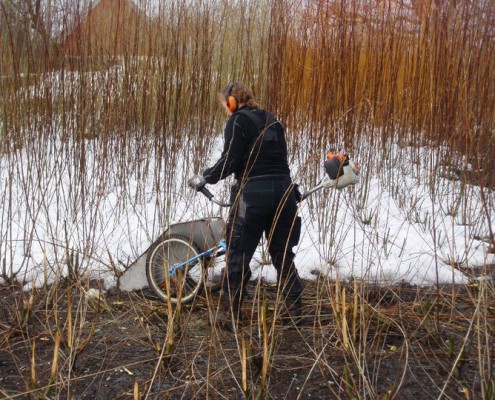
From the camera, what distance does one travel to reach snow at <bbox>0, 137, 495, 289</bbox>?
10.6ft

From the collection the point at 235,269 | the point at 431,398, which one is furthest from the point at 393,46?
the point at 431,398

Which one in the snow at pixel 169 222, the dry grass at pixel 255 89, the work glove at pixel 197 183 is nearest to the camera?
the work glove at pixel 197 183

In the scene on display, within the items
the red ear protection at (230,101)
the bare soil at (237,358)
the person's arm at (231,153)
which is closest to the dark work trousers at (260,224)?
the person's arm at (231,153)

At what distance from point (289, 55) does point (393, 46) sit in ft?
2.99

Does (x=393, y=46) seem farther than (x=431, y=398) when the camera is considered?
Yes

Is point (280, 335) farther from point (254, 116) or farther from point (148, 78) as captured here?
point (148, 78)

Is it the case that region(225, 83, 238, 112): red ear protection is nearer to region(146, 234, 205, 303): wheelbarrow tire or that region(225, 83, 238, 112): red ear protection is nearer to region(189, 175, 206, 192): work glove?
region(189, 175, 206, 192): work glove

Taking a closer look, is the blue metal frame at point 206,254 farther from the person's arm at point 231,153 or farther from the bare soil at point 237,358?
the person's arm at point 231,153

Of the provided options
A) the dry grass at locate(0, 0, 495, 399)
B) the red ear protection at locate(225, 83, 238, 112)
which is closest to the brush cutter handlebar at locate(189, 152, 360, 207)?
the red ear protection at locate(225, 83, 238, 112)

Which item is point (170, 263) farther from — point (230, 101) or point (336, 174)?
point (336, 174)

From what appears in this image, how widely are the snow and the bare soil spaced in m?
0.34

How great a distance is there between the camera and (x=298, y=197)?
9.73 ft

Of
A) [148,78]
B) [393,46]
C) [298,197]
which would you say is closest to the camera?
[298,197]

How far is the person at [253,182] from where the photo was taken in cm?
274
